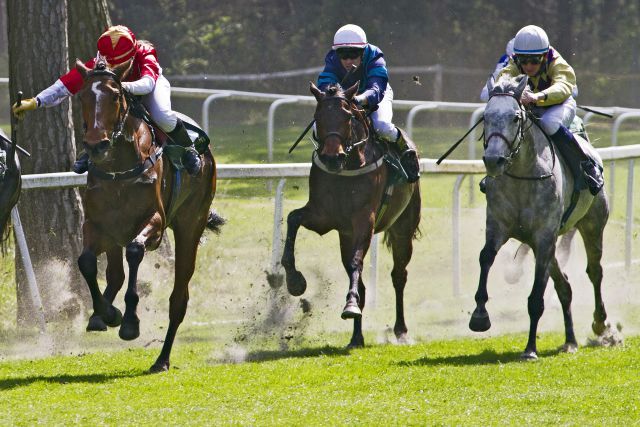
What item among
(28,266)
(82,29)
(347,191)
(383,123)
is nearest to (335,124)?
(347,191)

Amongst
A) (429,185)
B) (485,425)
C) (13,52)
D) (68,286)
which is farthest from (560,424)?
(429,185)

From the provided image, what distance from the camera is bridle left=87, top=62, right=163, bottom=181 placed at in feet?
26.7

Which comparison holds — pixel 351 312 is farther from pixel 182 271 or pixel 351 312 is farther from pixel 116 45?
pixel 116 45


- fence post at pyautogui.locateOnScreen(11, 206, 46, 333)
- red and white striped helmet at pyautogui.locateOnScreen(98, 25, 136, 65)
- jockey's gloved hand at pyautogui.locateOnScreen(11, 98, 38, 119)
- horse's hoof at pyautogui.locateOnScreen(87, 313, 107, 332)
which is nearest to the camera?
horse's hoof at pyautogui.locateOnScreen(87, 313, 107, 332)

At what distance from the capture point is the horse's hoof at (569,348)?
9469 mm

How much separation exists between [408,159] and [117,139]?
2631 mm

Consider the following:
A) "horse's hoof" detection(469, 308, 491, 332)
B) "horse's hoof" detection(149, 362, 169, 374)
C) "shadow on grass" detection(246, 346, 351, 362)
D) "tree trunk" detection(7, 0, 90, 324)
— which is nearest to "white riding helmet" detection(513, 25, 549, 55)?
"horse's hoof" detection(469, 308, 491, 332)

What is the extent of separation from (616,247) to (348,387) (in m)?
6.30

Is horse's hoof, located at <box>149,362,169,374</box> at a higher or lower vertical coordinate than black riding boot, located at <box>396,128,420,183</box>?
lower

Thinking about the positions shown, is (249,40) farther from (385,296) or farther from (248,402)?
(248,402)

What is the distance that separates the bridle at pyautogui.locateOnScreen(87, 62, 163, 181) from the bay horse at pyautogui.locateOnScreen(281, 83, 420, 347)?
Result: 122 cm

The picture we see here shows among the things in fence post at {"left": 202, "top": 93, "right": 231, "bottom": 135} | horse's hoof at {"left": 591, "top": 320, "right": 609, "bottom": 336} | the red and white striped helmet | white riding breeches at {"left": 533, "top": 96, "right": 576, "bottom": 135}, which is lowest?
fence post at {"left": 202, "top": 93, "right": 231, "bottom": 135}

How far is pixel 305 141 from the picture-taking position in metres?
24.4

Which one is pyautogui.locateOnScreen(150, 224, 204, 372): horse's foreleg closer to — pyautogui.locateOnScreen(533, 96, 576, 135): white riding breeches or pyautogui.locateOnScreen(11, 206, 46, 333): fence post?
pyautogui.locateOnScreen(11, 206, 46, 333): fence post
